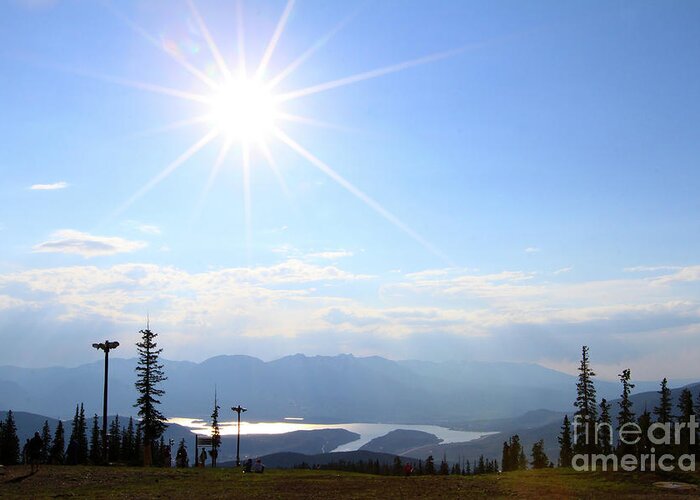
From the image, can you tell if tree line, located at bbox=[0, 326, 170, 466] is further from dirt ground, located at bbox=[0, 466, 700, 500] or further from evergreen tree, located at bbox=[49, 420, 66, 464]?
dirt ground, located at bbox=[0, 466, 700, 500]

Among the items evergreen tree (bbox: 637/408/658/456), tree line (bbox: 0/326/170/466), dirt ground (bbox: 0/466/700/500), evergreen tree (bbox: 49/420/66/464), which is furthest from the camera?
evergreen tree (bbox: 637/408/658/456)

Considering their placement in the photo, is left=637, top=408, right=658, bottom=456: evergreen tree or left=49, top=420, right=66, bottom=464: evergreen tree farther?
left=637, top=408, right=658, bottom=456: evergreen tree

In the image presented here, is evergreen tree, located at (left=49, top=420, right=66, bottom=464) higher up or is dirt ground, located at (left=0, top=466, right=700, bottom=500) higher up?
dirt ground, located at (left=0, top=466, right=700, bottom=500)

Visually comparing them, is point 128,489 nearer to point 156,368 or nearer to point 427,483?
point 427,483

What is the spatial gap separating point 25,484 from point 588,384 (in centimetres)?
6443

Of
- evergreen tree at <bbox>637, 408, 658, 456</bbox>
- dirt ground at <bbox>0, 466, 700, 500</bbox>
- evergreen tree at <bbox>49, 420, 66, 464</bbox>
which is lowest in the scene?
evergreen tree at <bbox>49, 420, 66, 464</bbox>

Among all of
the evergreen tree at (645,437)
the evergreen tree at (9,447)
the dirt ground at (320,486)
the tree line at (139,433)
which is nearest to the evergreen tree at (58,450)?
the tree line at (139,433)

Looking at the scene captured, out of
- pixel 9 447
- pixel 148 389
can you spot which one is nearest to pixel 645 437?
pixel 148 389

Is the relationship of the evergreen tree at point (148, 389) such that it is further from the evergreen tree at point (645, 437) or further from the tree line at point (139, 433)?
the evergreen tree at point (645, 437)

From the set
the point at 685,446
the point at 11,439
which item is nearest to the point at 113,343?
the point at 685,446

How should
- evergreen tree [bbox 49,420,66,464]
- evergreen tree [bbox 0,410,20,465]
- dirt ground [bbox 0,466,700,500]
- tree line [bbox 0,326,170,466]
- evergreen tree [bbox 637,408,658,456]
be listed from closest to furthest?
dirt ground [bbox 0,466,700,500]
tree line [bbox 0,326,170,466]
evergreen tree [bbox 49,420,66,464]
evergreen tree [bbox 637,408,658,456]
evergreen tree [bbox 0,410,20,465]

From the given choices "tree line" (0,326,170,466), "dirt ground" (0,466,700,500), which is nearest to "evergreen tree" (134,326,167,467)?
"tree line" (0,326,170,466)

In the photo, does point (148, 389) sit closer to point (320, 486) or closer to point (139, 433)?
point (139, 433)

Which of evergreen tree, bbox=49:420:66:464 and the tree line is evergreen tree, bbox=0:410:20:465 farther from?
evergreen tree, bbox=49:420:66:464
